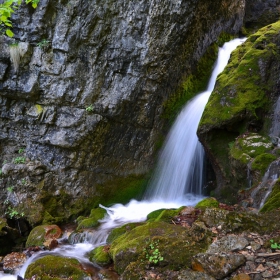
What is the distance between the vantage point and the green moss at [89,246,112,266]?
17.4 feet

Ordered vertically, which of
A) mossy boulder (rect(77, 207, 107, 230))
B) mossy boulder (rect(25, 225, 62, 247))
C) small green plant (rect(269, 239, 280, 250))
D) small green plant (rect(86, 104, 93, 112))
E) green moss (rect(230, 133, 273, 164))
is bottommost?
mossy boulder (rect(25, 225, 62, 247))

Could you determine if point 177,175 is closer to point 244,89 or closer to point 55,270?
point 244,89

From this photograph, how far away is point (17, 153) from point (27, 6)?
4.56m

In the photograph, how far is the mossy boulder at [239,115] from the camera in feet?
24.0

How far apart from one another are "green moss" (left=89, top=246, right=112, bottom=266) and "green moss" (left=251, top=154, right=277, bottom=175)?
3585 millimetres

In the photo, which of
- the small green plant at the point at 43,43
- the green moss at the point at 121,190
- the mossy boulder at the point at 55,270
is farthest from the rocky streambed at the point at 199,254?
the small green plant at the point at 43,43

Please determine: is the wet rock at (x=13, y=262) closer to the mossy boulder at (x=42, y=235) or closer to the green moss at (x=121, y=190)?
the mossy boulder at (x=42, y=235)

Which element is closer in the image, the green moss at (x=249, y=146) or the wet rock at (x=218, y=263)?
the wet rock at (x=218, y=263)

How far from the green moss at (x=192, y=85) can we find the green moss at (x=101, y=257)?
5.37 metres

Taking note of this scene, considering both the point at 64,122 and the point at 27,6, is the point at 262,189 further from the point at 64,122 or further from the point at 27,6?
the point at 27,6

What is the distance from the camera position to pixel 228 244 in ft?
11.6

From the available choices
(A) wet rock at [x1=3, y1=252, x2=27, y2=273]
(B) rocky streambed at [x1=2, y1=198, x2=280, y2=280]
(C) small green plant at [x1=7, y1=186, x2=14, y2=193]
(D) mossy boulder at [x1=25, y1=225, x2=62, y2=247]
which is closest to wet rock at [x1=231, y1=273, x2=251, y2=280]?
(B) rocky streambed at [x1=2, y1=198, x2=280, y2=280]

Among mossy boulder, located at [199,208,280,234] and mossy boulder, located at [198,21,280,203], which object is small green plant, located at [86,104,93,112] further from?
mossy boulder, located at [199,208,280,234]

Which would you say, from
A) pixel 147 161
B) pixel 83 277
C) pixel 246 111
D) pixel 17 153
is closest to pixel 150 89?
pixel 147 161
